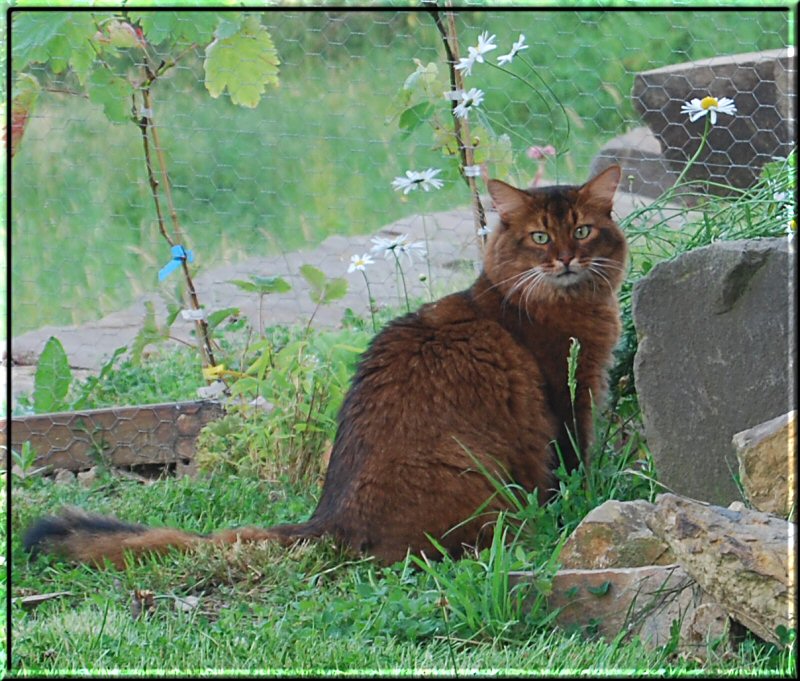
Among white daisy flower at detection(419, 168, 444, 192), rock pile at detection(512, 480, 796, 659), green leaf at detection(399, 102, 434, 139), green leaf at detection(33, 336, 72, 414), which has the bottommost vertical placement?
rock pile at detection(512, 480, 796, 659)

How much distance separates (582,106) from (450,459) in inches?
145

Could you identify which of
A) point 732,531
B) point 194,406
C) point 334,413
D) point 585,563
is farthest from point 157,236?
point 732,531

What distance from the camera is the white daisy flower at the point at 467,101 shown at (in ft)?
12.8

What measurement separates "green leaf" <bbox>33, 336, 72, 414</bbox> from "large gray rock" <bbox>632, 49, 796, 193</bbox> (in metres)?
2.82

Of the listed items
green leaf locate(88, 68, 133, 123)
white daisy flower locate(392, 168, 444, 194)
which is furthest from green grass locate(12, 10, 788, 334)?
white daisy flower locate(392, 168, 444, 194)

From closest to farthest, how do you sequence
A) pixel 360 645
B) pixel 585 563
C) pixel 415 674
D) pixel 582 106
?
pixel 415 674, pixel 360 645, pixel 585 563, pixel 582 106

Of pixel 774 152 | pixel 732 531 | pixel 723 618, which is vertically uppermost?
pixel 774 152

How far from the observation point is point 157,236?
5.83m

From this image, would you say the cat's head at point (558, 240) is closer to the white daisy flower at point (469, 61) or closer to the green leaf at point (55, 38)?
the white daisy flower at point (469, 61)

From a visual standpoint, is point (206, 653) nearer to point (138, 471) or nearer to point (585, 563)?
point (585, 563)

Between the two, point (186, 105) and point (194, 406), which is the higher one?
point (186, 105)

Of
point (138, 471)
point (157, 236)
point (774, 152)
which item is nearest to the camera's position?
point (138, 471)

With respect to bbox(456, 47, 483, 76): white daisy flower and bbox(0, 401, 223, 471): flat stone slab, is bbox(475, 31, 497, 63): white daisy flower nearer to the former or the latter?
bbox(456, 47, 483, 76): white daisy flower

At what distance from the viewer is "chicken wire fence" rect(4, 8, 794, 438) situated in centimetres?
527
